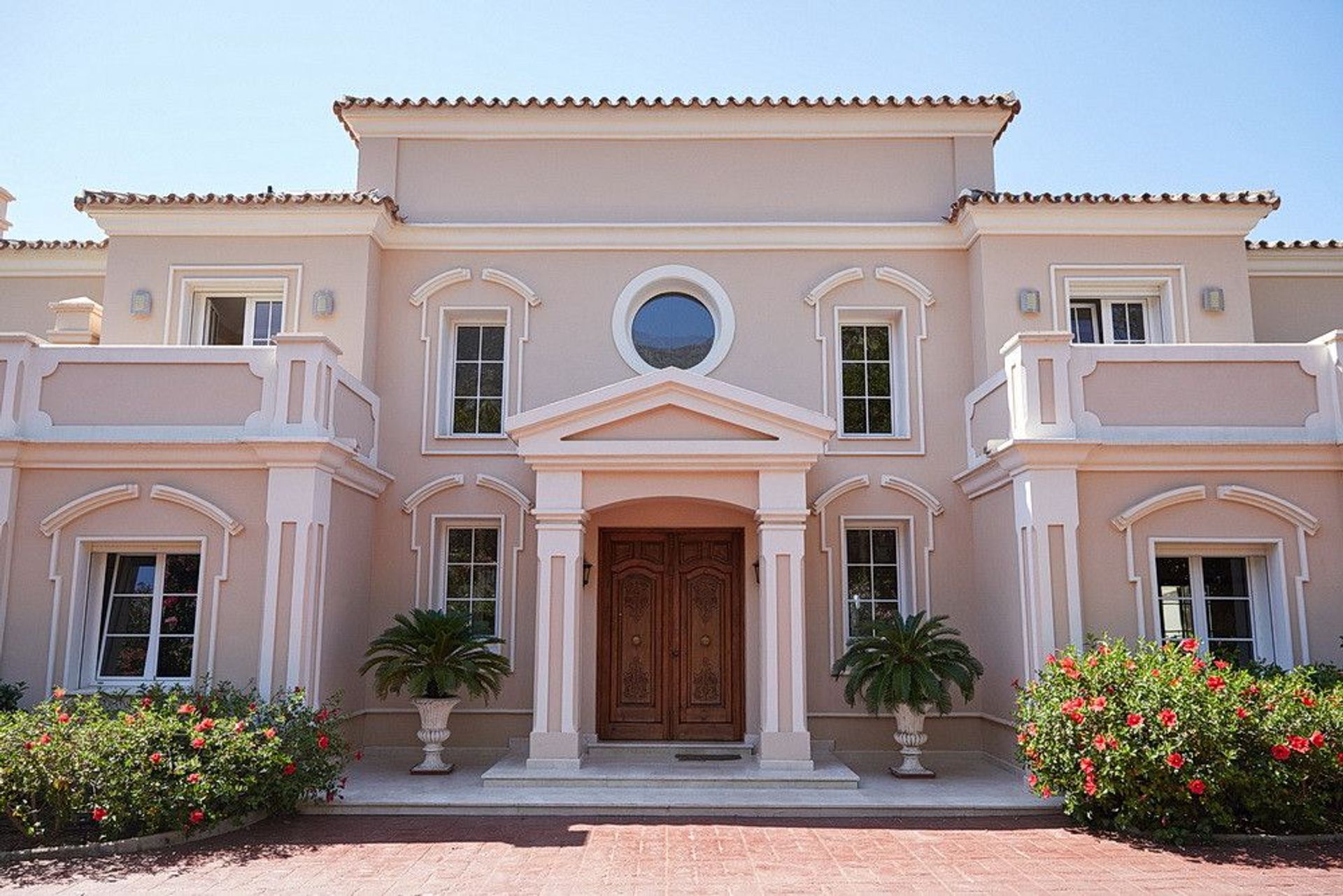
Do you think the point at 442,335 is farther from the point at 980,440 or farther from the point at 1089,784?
the point at 1089,784

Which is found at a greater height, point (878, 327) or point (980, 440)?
point (878, 327)

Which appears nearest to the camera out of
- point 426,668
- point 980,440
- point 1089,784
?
point 1089,784

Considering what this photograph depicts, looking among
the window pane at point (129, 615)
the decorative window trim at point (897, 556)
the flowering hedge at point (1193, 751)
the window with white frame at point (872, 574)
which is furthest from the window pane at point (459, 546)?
the flowering hedge at point (1193, 751)

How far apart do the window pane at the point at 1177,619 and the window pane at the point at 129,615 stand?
35.7 ft

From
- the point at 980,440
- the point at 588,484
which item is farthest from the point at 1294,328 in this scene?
the point at 588,484

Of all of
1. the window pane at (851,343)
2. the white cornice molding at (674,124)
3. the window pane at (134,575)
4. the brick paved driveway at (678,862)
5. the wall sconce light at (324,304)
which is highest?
the white cornice molding at (674,124)

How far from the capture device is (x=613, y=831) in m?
8.60

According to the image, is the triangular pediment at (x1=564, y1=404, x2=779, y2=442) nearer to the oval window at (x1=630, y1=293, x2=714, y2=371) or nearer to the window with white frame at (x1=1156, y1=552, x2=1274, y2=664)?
the oval window at (x1=630, y1=293, x2=714, y2=371)

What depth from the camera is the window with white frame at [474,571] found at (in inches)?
480

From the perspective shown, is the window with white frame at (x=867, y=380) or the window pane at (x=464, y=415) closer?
the window with white frame at (x=867, y=380)

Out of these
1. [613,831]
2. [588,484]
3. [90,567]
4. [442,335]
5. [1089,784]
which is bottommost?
[613,831]

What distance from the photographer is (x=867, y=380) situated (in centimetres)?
1272

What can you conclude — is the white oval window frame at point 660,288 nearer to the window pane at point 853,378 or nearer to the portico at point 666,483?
the window pane at point 853,378

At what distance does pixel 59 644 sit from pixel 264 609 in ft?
7.49
